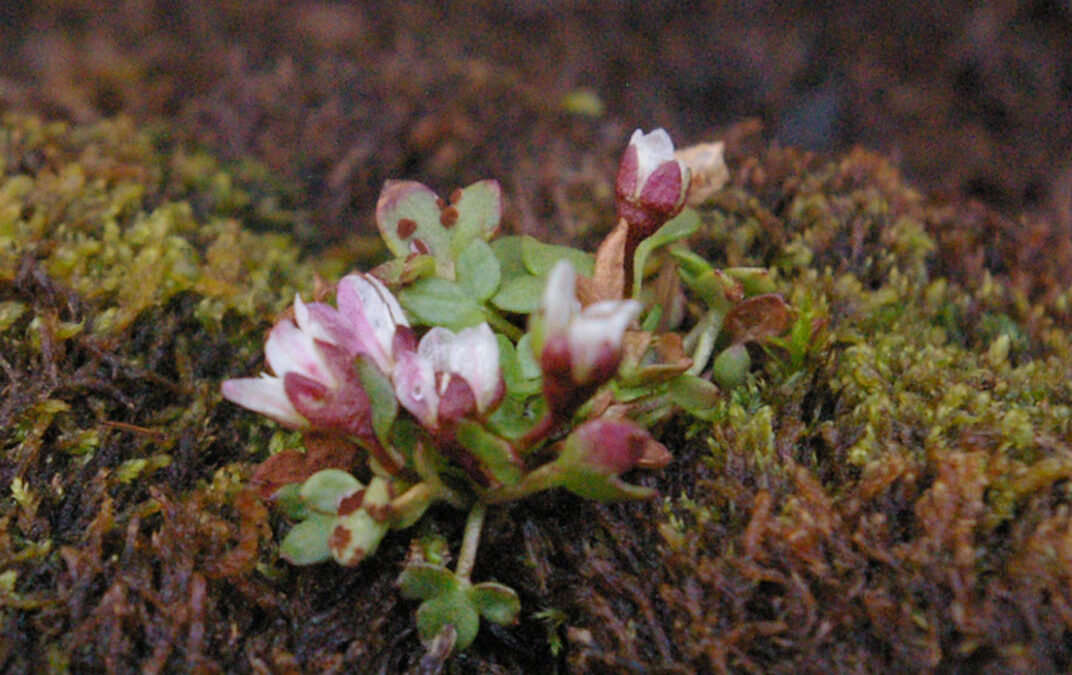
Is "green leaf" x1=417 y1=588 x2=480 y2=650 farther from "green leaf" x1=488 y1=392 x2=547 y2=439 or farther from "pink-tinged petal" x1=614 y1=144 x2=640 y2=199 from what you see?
"pink-tinged petal" x1=614 y1=144 x2=640 y2=199

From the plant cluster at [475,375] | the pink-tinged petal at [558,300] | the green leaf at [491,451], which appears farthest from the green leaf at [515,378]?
the pink-tinged petal at [558,300]

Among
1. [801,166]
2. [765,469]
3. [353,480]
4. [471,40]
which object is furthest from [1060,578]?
[471,40]

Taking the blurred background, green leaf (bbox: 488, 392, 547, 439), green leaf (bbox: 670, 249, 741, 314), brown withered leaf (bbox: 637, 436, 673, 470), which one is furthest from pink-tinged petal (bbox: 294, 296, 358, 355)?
the blurred background

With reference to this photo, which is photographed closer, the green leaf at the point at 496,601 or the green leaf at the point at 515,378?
the green leaf at the point at 496,601

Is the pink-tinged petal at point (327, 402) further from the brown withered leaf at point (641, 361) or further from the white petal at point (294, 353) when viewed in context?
the brown withered leaf at point (641, 361)

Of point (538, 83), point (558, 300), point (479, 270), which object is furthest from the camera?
point (538, 83)

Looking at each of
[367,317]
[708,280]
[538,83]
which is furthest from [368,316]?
[538,83]

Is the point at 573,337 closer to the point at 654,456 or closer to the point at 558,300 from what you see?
the point at 558,300

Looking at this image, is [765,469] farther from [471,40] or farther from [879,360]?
[471,40]
